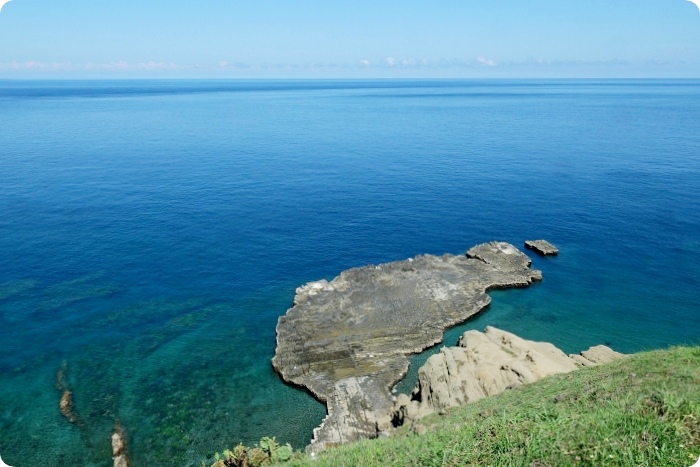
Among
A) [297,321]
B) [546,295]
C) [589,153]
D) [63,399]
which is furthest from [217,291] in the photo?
[589,153]

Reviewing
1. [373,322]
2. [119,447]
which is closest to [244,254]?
[373,322]

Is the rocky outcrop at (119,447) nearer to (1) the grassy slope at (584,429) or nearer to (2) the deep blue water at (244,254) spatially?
(2) the deep blue water at (244,254)

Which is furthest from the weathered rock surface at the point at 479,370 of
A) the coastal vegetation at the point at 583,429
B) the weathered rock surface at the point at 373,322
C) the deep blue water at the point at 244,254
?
the coastal vegetation at the point at 583,429

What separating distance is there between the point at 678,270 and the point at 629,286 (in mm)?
10284

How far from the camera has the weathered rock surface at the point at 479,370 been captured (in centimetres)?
3809

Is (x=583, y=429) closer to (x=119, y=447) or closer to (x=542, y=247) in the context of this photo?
(x=119, y=447)

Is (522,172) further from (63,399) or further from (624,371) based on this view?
(63,399)

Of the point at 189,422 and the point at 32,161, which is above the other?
the point at 32,161

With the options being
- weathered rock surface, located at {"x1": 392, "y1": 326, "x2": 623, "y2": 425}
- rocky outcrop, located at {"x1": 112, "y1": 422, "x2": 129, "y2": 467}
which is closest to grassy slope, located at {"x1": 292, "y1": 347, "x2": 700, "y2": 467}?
weathered rock surface, located at {"x1": 392, "y1": 326, "x2": 623, "y2": 425}

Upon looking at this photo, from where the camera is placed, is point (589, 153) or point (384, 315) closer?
point (384, 315)

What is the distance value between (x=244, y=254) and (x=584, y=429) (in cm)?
6237

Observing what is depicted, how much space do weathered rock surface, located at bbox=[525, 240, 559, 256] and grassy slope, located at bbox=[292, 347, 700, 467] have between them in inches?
1843

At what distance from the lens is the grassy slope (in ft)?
62.7

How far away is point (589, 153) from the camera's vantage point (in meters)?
136
